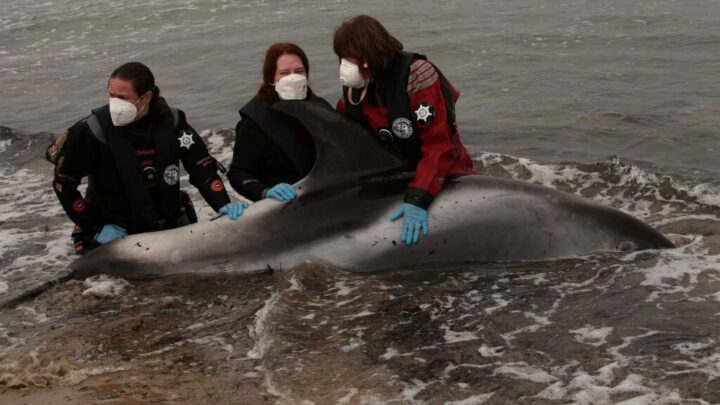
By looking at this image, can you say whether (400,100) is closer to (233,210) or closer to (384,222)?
(384,222)

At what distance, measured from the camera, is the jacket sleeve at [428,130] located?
7.07 m

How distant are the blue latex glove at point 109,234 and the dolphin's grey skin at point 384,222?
899mm

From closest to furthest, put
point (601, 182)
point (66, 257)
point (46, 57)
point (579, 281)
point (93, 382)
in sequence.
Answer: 1. point (93, 382)
2. point (579, 281)
3. point (66, 257)
4. point (601, 182)
5. point (46, 57)

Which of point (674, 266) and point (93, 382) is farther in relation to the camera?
point (674, 266)

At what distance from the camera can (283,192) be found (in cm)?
735

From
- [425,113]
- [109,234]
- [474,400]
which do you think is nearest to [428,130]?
[425,113]

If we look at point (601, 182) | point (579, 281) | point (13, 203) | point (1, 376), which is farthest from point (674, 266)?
point (13, 203)

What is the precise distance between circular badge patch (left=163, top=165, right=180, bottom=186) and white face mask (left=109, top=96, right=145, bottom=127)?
23.5 inches

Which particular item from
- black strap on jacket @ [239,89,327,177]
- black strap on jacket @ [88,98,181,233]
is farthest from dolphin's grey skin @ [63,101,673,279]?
black strap on jacket @ [88,98,181,233]

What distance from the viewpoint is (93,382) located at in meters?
5.77

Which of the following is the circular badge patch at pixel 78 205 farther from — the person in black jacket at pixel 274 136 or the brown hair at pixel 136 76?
the person in black jacket at pixel 274 136

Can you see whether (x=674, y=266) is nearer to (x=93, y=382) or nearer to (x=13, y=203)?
(x=93, y=382)

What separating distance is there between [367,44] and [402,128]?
2.30 feet

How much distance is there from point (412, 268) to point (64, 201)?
115 inches
